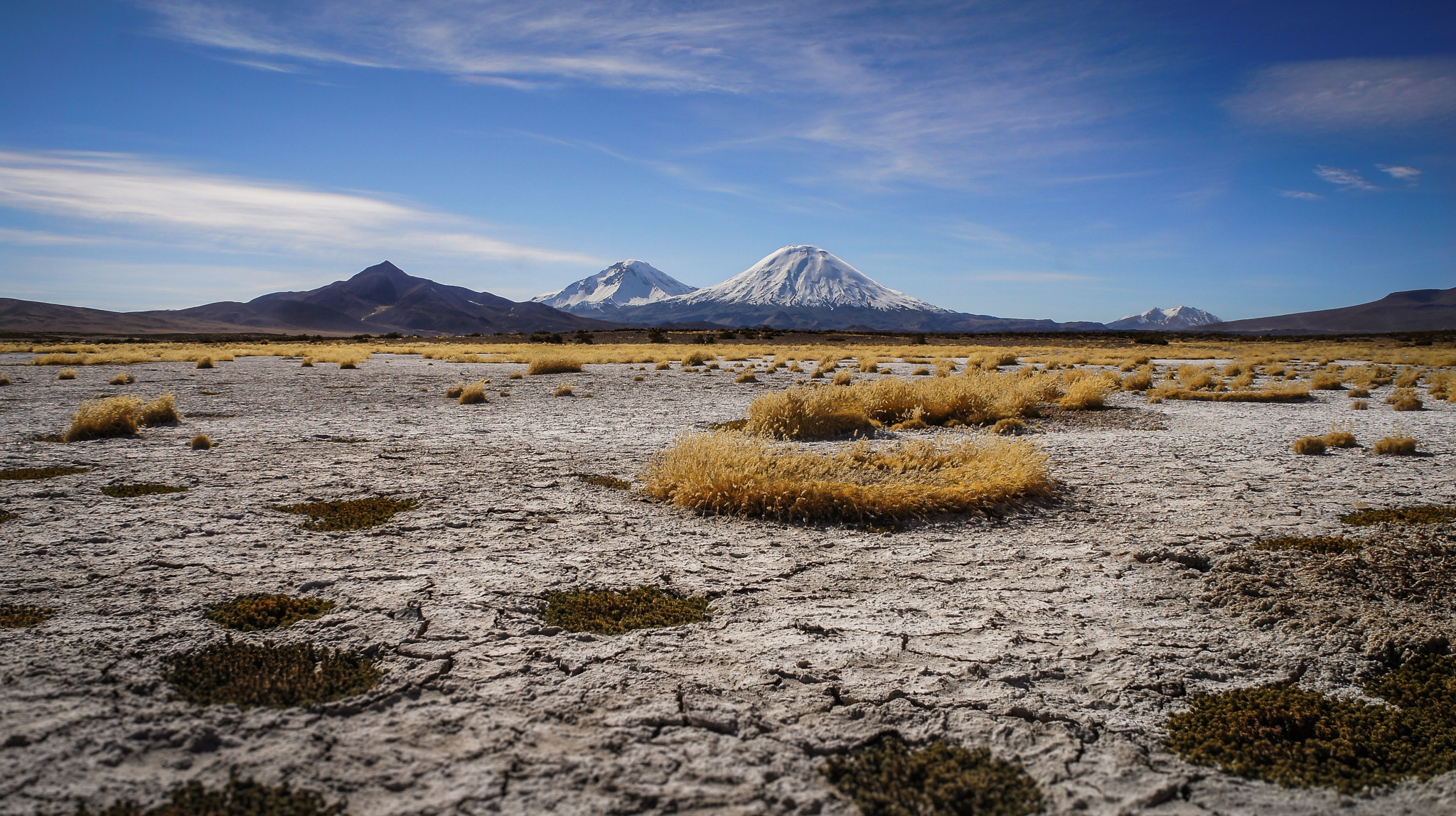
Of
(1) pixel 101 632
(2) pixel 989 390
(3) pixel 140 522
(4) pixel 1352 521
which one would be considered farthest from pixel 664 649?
(2) pixel 989 390

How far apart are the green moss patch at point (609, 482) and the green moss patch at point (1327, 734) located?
532 cm

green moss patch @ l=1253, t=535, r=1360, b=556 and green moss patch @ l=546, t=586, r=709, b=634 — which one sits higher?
green moss patch @ l=1253, t=535, r=1360, b=556

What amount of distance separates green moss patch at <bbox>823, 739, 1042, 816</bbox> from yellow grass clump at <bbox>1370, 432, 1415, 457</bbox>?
9.64m

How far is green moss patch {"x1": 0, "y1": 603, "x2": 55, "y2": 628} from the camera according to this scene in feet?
12.4

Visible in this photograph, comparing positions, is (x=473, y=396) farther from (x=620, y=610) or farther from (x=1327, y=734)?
(x=1327, y=734)

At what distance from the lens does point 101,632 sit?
371 cm

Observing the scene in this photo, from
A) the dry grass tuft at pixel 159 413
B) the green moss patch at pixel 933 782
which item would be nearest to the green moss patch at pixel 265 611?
the green moss patch at pixel 933 782

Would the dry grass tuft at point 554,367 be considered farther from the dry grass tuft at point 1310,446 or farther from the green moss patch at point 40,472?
the dry grass tuft at point 1310,446

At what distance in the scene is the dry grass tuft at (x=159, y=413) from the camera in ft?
37.0

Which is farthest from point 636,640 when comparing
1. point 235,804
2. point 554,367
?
point 554,367

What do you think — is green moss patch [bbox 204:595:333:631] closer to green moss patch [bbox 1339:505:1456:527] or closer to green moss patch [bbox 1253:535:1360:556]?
green moss patch [bbox 1253:535:1360:556]

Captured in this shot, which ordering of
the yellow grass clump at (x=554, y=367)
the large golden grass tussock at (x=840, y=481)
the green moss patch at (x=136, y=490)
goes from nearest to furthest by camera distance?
the large golden grass tussock at (x=840, y=481) → the green moss patch at (x=136, y=490) → the yellow grass clump at (x=554, y=367)

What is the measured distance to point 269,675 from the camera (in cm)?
333

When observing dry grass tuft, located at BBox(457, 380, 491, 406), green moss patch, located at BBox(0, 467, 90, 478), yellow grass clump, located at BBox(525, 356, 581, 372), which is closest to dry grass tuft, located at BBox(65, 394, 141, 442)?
green moss patch, located at BBox(0, 467, 90, 478)
